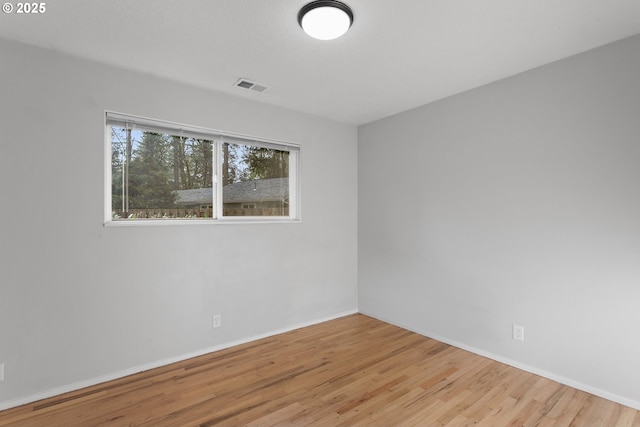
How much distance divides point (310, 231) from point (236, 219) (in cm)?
90

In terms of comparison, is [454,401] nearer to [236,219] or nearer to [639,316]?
[639,316]

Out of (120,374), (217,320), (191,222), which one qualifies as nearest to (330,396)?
(217,320)

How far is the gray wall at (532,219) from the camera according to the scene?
85.7 inches

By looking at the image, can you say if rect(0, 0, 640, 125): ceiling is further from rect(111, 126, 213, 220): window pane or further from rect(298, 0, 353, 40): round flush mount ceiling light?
rect(111, 126, 213, 220): window pane

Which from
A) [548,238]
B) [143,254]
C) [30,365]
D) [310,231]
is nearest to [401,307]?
[310,231]

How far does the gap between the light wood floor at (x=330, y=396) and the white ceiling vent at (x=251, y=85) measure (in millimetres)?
2499

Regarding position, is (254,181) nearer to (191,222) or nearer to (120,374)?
(191,222)

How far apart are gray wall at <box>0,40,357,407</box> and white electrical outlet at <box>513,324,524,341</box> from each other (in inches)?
86.0

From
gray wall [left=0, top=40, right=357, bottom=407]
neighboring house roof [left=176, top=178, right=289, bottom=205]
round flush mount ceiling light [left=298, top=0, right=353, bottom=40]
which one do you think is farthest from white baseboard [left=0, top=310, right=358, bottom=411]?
round flush mount ceiling light [left=298, top=0, right=353, bottom=40]

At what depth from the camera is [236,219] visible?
326cm

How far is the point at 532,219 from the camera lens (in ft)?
8.54

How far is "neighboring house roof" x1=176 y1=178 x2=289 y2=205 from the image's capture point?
3.01 m

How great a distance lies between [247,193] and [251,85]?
109 centimetres

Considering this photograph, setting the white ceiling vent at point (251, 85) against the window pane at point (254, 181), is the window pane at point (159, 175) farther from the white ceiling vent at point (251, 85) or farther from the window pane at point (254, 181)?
the white ceiling vent at point (251, 85)
